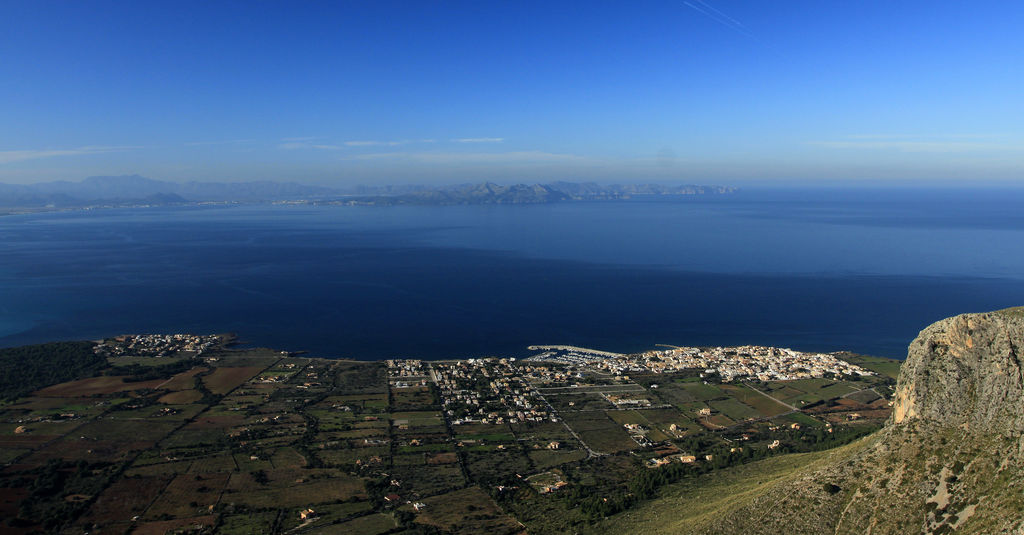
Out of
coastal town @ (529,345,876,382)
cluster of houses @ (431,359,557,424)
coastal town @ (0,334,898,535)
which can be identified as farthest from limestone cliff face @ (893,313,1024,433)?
coastal town @ (529,345,876,382)

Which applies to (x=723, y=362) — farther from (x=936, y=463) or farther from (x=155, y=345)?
(x=155, y=345)

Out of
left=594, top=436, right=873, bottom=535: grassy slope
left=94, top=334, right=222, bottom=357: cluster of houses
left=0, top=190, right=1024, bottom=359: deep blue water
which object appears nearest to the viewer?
left=594, top=436, right=873, bottom=535: grassy slope

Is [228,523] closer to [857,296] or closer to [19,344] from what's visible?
[19,344]

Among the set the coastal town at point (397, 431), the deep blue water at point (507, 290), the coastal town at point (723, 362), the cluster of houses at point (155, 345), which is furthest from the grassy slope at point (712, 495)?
the cluster of houses at point (155, 345)

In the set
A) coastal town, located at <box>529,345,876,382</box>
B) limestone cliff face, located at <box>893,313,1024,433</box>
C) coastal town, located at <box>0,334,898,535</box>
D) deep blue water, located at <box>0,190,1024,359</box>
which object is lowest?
coastal town, located at <box>0,334,898,535</box>

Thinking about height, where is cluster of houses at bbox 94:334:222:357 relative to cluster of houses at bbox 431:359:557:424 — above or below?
above

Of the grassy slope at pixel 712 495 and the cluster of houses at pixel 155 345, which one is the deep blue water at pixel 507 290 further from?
the grassy slope at pixel 712 495

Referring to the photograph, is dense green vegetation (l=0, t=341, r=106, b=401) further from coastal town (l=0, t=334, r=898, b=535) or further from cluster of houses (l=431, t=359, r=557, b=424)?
cluster of houses (l=431, t=359, r=557, b=424)
